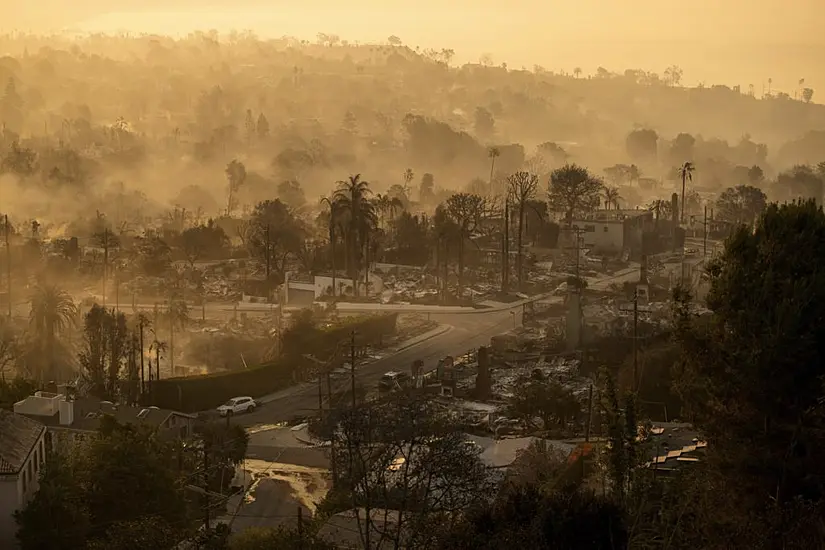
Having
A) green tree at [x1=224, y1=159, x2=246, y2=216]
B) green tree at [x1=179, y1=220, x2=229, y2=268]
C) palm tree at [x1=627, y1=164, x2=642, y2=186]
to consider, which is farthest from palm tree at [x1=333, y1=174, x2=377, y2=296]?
palm tree at [x1=627, y1=164, x2=642, y2=186]

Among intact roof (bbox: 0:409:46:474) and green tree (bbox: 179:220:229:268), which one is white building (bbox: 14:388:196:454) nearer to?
intact roof (bbox: 0:409:46:474)

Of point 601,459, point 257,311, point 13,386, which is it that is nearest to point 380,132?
point 257,311

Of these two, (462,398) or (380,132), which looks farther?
(380,132)

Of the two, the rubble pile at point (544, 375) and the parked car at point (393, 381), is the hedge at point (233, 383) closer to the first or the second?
the parked car at point (393, 381)

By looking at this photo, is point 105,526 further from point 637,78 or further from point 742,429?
point 637,78

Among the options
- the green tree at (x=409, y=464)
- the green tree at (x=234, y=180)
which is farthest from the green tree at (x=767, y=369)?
the green tree at (x=234, y=180)

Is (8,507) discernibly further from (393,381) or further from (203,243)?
(203,243)

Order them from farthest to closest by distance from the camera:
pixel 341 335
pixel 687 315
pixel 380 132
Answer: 1. pixel 380 132
2. pixel 341 335
3. pixel 687 315
